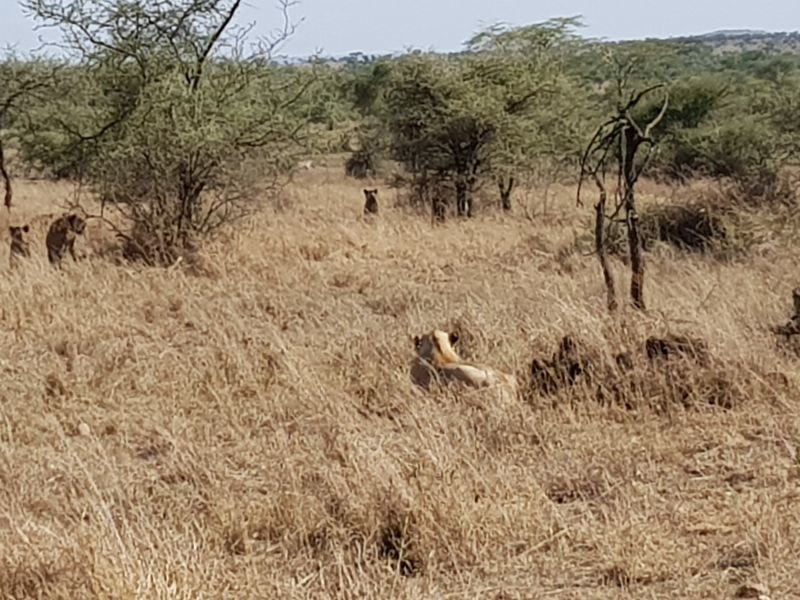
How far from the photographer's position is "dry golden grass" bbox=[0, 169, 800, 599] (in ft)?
12.1

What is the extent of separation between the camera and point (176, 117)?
11.2 m

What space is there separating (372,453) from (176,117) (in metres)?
7.44

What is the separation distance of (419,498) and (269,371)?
270 centimetres

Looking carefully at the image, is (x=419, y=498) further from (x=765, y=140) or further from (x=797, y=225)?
(x=765, y=140)

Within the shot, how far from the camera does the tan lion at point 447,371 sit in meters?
5.81

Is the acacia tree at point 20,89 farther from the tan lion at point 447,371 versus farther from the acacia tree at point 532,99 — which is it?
the tan lion at point 447,371

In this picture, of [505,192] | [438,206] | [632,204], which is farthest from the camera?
[505,192]

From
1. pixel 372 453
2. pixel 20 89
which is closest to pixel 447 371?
pixel 372 453

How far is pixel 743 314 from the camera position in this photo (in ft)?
24.0

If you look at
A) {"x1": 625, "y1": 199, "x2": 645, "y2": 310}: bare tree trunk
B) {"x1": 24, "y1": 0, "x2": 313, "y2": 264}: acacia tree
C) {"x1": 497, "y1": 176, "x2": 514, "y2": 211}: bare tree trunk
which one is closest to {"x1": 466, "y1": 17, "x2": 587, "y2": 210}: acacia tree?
{"x1": 497, "y1": 176, "x2": 514, "y2": 211}: bare tree trunk

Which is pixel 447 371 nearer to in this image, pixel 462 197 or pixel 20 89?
pixel 462 197

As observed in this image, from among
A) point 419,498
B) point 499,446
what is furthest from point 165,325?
point 419,498

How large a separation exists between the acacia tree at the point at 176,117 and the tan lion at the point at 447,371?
226 inches

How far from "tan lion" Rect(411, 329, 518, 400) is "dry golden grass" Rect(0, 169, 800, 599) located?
0.13 metres
